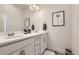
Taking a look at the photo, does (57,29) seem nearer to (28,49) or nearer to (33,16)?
(33,16)

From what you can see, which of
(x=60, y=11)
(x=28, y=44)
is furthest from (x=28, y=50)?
(x=60, y=11)

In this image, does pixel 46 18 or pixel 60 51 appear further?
pixel 46 18

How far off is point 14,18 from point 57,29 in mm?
725

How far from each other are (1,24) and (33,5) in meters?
0.56

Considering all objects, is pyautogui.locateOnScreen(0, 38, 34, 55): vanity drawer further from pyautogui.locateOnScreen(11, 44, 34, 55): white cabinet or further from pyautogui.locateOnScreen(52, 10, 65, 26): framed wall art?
pyautogui.locateOnScreen(52, 10, 65, 26): framed wall art

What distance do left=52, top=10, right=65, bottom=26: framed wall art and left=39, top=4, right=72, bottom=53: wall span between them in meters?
0.05

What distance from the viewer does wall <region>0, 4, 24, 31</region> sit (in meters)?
1.20

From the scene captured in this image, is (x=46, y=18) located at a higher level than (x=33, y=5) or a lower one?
lower

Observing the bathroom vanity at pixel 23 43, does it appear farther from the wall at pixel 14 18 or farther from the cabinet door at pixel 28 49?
the wall at pixel 14 18

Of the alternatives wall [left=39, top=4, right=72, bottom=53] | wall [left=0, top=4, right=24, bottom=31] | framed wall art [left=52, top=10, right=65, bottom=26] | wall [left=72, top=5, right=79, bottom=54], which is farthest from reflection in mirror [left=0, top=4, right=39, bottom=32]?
wall [left=72, top=5, right=79, bottom=54]

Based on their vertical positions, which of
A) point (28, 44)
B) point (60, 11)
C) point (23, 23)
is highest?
point (60, 11)

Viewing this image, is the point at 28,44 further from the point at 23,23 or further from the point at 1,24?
the point at 1,24

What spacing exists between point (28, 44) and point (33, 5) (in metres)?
0.61

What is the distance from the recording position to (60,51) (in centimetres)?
117
